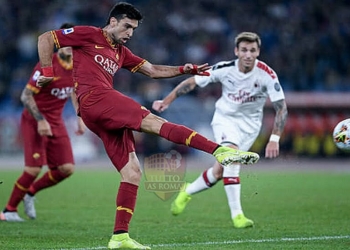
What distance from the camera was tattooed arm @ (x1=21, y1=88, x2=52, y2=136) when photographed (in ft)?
33.8

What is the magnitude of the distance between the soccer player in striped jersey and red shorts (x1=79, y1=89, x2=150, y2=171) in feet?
6.56

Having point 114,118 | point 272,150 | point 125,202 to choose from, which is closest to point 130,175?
point 125,202

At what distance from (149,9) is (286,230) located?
19242 millimetres

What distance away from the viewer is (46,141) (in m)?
11.0

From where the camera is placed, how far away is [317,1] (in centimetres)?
2795

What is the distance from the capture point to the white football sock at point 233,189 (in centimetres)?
988

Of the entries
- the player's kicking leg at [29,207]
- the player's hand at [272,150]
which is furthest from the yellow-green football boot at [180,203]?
the player's kicking leg at [29,207]

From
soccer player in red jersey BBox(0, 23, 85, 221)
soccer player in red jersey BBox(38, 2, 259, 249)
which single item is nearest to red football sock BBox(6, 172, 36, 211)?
soccer player in red jersey BBox(0, 23, 85, 221)

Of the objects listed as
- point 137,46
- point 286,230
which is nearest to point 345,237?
point 286,230

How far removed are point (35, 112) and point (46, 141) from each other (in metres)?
0.74

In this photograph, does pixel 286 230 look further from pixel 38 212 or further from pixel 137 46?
pixel 137 46

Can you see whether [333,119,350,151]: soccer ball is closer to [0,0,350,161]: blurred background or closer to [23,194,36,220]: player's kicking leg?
[23,194,36,220]: player's kicking leg

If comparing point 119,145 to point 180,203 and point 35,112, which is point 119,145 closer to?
point 35,112

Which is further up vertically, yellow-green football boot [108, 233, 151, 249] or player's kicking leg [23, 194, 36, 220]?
yellow-green football boot [108, 233, 151, 249]
